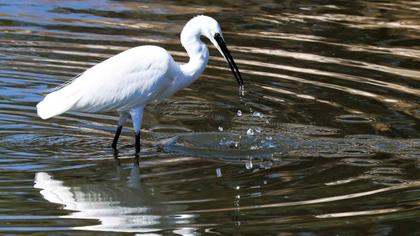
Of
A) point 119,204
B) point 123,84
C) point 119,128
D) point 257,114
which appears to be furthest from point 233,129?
point 119,204

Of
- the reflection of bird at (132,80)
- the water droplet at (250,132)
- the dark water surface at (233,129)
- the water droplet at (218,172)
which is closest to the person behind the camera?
the dark water surface at (233,129)

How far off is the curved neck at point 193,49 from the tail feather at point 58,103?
1071 millimetres

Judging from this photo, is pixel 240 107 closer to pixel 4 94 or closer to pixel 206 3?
pixel 4 94

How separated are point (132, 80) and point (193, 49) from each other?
0.64 meters

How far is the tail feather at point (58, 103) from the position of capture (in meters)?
9.86

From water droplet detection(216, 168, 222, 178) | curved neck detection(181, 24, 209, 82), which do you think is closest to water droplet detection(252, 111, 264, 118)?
curved neck detection(181, 24, 209, 82)

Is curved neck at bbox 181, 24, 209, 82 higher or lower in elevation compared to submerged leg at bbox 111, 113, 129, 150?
higher

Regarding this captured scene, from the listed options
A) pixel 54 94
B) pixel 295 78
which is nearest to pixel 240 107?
pixel 295 78

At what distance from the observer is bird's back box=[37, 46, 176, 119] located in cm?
1001

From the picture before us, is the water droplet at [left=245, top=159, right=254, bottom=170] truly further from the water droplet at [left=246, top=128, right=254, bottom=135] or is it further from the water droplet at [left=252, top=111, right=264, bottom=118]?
the water droplet at [left=252, top=111, right=264, bottom=118]

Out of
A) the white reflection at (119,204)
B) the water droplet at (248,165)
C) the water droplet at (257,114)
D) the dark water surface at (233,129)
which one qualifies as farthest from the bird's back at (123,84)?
the water droplet at (257,114)

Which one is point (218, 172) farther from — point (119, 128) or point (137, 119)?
point (119, 128)

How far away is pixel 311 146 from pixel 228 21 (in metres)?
6.01

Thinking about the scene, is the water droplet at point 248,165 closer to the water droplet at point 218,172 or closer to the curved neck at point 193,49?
the water droplet at point 218,172
